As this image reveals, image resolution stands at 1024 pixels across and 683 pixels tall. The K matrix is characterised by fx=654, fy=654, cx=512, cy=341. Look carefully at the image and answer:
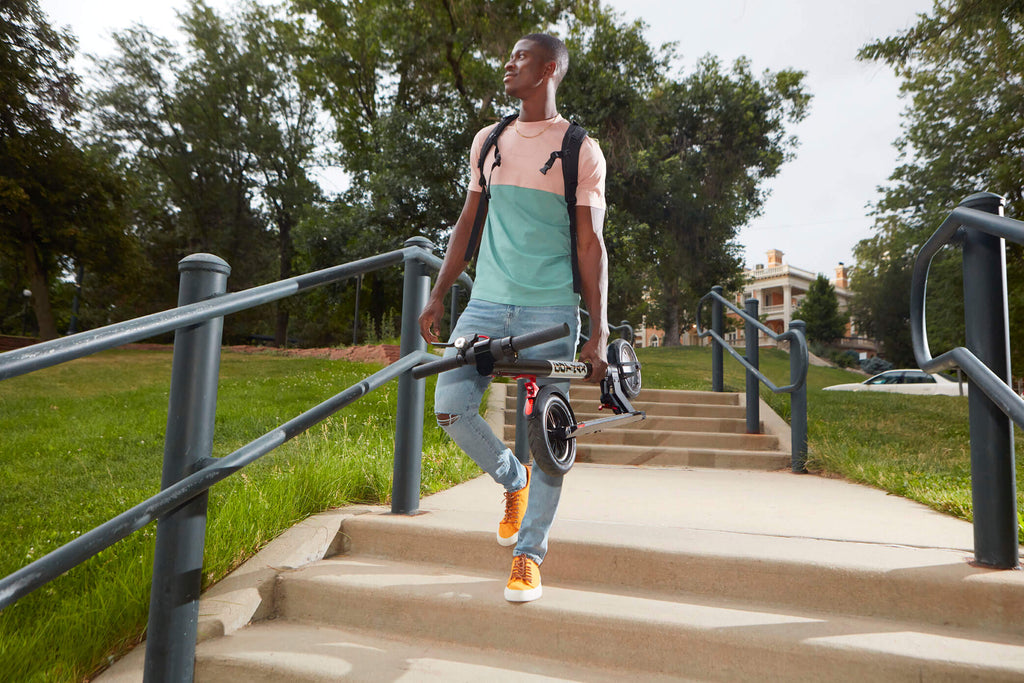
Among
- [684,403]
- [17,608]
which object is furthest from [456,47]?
[17,608]

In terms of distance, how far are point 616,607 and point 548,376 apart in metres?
0.76

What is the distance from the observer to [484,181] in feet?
7.83

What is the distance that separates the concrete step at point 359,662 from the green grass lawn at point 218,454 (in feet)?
1.16

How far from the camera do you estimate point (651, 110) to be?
16188 mm

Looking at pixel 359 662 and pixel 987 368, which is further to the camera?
pixel 987 368

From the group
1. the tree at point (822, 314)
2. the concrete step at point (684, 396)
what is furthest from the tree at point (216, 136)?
the tree at point (822, 314)

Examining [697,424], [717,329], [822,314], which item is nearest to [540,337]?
[697,424]

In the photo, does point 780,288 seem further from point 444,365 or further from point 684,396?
point 444,365

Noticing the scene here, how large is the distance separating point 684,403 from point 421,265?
465 centimetres

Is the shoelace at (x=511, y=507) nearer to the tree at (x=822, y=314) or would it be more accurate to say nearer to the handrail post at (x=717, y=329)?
the handrail post at (x=717, y=329)

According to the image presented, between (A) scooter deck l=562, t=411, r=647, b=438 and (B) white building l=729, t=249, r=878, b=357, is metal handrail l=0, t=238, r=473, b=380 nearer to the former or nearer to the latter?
(A) scooter deck l=562, t=411, r=647, b=438

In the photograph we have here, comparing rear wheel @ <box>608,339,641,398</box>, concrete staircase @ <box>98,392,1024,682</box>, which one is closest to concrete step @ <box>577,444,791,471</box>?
concrete staircase @ <box>98,392,1024,682</box>

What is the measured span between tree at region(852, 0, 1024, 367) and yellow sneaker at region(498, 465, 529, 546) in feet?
34.4

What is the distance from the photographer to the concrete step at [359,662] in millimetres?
1863
